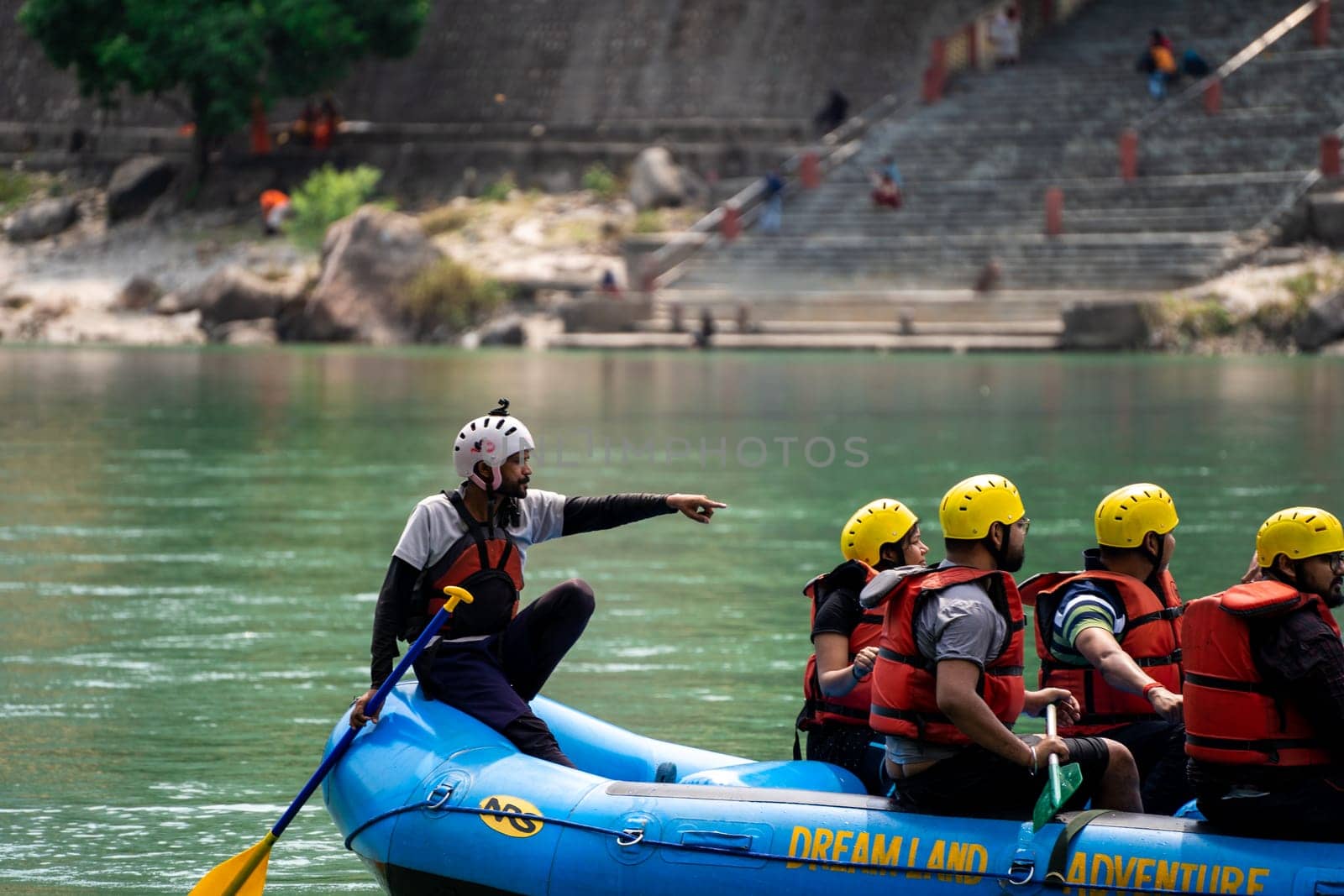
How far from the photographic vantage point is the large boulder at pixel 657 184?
44.4 metres

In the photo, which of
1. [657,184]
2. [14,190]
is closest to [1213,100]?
[657,184]

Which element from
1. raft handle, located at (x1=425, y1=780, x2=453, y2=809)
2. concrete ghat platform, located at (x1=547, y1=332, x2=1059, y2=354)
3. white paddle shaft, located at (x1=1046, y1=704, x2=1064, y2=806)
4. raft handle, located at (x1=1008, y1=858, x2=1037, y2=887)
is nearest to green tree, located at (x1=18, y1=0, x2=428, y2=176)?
concrete ghat platform, located at (x1=547, y1=332, x2=1059, y2=354)

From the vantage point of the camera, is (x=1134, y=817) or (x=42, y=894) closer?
(x=1134, y=817)

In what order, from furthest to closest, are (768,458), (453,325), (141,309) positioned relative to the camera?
1. (141,309)
2. (453,325)
3. (768,458)

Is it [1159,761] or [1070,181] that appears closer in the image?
[1159,761]

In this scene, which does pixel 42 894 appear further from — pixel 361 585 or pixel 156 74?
pixel 156 74

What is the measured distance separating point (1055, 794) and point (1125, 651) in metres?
0.98

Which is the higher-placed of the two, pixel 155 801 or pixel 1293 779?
pixel 1293 779

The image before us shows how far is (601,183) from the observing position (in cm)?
4600

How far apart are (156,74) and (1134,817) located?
42.5 m

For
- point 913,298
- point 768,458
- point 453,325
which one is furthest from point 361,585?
point 453,325

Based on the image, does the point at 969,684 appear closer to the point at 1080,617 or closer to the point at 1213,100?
the point at 1080,617

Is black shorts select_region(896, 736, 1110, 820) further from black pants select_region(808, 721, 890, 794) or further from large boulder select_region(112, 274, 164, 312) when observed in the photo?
large boulder select_region(112, 274, 164, 312)

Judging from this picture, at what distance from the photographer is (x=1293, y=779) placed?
5.52m
